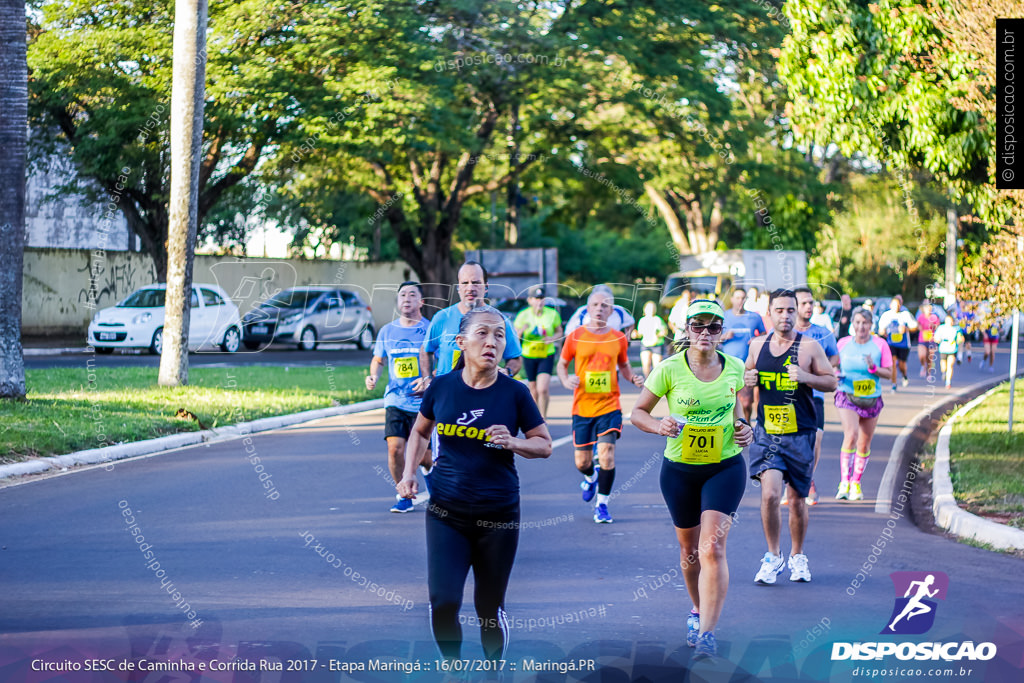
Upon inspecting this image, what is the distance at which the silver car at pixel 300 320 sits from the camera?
104 ft

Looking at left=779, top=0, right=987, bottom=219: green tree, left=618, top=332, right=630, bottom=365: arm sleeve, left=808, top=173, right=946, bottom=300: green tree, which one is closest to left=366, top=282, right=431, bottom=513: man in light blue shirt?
left=618, top=332, right=630, bottom=365: arm sleeve

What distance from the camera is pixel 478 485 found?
5.20 meters

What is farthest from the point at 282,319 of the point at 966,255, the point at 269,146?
the point at 966,255

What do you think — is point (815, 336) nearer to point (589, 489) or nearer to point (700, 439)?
point (589, 489)

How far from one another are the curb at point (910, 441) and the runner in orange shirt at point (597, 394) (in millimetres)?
2451

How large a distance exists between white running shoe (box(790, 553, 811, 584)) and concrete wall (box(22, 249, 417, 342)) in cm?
2564

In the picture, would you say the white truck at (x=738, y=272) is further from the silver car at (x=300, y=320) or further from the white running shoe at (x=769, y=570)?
the white running shoe at (x=769, y=570)

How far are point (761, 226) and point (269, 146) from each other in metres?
24.0

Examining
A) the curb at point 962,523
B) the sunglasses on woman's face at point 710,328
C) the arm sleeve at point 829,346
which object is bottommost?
the curb at point 962,523

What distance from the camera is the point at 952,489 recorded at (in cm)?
1070

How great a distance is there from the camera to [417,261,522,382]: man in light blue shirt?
8234mm

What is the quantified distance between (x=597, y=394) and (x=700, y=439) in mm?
3752

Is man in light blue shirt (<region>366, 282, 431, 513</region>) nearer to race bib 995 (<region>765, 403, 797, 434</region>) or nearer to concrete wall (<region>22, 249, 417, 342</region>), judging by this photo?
race bib 995 (<region>765, 403, 797, 434</region>)

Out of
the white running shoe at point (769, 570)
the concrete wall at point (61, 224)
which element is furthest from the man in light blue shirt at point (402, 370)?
the concrete wall at point (61, 224)
